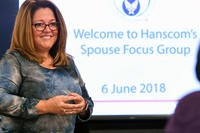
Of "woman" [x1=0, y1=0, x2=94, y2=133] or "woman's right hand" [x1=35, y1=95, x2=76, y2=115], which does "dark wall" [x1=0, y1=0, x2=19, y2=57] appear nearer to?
"woman" [x1=0, y1=0, x2=94, y2=133]

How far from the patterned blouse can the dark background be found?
1.07 meters

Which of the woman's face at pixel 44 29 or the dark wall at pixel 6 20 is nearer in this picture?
the woman's face at pixel 44 29

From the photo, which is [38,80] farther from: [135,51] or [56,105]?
[135,51]

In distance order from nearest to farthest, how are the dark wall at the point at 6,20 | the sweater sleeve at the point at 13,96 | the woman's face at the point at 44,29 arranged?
→ the sweater sleeve at the point at 13,96 < the woman's face at the point at 44,29 < the dark wall at the point at 6,20

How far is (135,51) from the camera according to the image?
132 inches

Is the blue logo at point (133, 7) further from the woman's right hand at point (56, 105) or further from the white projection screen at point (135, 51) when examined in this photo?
the woman's right hand at point (56, 105)

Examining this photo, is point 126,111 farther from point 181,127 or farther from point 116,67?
point 181,127

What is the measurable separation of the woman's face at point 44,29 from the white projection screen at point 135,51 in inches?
37.3

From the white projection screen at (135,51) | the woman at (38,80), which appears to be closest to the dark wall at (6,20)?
the white projection screen at (135,51)

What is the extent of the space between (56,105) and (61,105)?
0.02 m

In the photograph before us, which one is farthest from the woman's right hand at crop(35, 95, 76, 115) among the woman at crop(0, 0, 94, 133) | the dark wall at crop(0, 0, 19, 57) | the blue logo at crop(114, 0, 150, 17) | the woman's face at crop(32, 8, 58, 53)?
the blue logo at crop(114, 0, 150, 17)

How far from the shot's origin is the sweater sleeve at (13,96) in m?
2.14

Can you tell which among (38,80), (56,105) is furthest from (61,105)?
(38,80)

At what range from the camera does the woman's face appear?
90.1 inches
